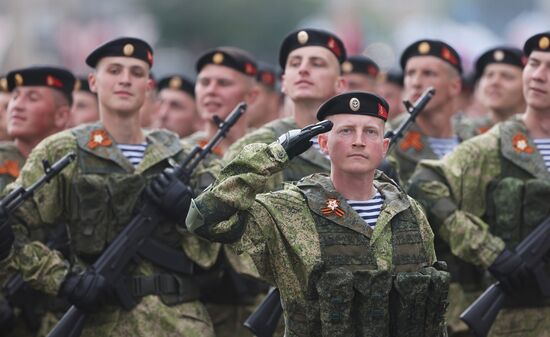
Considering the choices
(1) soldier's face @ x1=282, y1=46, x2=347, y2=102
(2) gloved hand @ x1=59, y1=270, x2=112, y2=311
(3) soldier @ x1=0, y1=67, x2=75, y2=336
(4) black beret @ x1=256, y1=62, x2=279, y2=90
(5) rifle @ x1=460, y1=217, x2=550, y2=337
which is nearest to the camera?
(2) gloved hand @ x1=59, y1=270, x2=112, y2=311

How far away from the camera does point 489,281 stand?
11859mm

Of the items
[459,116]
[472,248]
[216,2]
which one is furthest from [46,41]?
[472,248]

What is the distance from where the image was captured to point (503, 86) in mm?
14250

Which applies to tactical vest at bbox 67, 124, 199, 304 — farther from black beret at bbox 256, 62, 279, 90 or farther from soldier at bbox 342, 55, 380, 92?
black beret at bbox 256, 62, 279, 90

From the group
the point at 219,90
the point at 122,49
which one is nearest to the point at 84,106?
the point at 219,90

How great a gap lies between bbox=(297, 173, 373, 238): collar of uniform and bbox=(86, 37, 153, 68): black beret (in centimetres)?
271

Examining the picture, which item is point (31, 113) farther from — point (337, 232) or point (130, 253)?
point (337, 232)

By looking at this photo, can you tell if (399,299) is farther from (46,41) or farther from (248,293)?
(46,41)

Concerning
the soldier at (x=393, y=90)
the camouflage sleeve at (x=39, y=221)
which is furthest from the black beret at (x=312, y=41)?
the soldier at (x=393, y=90)

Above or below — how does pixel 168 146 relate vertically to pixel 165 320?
above

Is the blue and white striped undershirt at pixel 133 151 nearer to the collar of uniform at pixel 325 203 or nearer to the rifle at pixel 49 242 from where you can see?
the rifle at pixel 49 242

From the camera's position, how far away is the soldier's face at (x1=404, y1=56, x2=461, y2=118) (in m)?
13.2

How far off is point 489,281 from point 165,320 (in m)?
2.76

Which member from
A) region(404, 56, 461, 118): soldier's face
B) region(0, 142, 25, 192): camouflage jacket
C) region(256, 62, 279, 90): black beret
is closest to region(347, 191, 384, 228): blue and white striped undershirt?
region(0, 142, 25, 192): camouflage jacket
